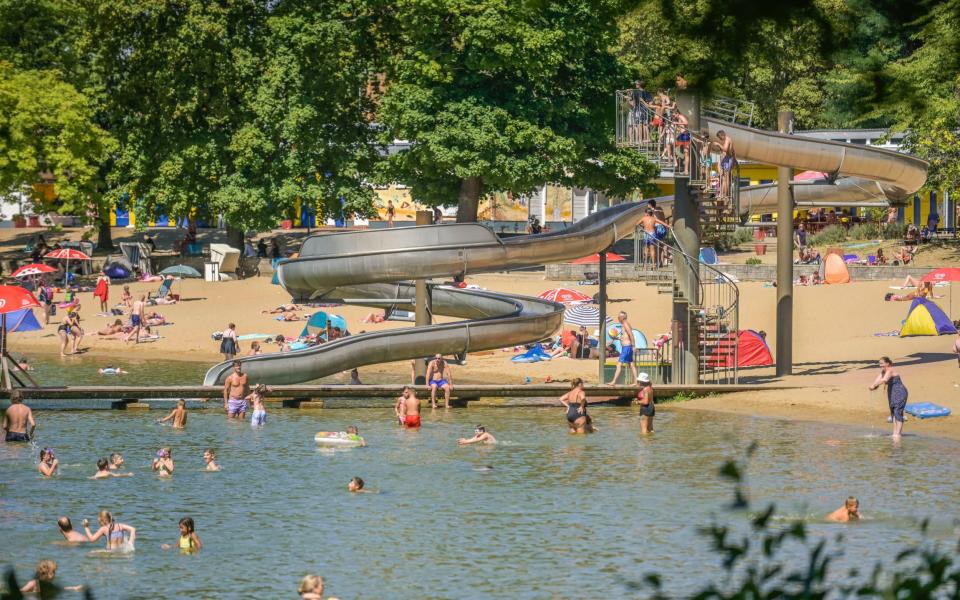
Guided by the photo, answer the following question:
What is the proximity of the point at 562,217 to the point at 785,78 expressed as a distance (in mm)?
12709

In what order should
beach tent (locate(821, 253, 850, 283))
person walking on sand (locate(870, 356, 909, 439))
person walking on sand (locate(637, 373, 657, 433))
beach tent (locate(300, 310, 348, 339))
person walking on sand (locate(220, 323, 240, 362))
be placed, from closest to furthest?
person walking on sand (locate(870, 356, 909, 439)), person walking on sand (locate(637, 373, 657, 433)), person walking on sand (locate(220, 323, 240, 362)), beach tent (locate(300, 310, 348, 339)), beach tent (locate(821, 253, 850, 283))

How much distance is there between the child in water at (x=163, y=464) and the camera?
22469 mm

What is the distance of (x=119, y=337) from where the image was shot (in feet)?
133

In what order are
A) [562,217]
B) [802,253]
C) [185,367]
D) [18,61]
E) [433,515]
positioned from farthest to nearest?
1. [562,217]
2. [18,61]
3. [802,253]
4. [185,367]
5. [433,515]

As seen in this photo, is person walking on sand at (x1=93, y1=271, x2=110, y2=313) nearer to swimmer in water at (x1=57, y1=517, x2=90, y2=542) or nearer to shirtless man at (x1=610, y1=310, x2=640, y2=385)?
shirtless man at (x1=610, y1=310, x2=640, y2=385)

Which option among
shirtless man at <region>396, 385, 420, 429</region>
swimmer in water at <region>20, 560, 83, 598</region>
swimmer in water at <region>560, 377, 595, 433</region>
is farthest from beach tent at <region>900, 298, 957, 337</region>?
swimmer in water at <region>20, 560, 83, 598</region>

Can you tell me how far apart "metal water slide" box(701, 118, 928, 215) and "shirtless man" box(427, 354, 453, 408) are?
7603 mm

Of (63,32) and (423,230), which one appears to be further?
(63,32)

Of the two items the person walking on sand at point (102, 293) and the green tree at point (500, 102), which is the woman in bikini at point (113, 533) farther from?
the green tree at point (500, 102)

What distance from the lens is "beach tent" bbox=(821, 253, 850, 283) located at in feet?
137

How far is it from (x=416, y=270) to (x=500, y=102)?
21.4m

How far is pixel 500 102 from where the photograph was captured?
4759cm

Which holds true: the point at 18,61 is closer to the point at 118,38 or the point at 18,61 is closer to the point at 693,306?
the point at 118,38

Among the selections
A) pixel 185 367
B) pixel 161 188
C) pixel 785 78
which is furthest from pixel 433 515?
pixel 785 78
